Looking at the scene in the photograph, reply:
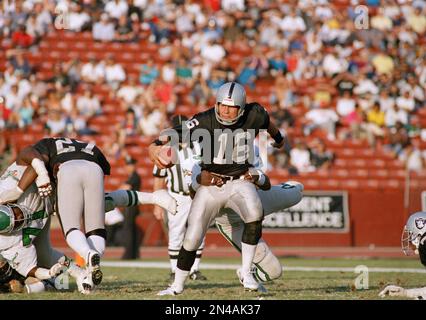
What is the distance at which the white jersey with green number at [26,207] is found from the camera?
27.1 ft

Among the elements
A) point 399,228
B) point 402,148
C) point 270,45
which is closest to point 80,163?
point 399,228

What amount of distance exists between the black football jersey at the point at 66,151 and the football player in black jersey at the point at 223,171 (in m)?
0.67

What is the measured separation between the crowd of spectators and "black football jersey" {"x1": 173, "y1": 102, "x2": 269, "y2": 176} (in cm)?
967

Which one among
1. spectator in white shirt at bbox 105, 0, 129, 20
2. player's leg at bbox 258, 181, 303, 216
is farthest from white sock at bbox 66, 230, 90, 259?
spectator in white shirt at bbox 105, 0, 129, 20

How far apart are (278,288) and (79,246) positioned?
6.85 ft

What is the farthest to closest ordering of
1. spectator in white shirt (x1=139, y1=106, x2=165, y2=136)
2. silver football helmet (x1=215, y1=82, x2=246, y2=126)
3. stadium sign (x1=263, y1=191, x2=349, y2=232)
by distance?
spectator in white shirt (x1=139, y1=106, x2=165, y2=136) → stadium sign (x1=263, y1=191, x2=349, y2=232) → silver football helmet (x1=215, y1=82, x2=246, y2=126)

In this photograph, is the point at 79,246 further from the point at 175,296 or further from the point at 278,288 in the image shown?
the point at 278,288

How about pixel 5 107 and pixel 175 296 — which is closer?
pixel 175 296

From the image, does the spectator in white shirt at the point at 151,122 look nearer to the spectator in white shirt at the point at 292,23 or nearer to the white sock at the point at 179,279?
the spectator in white shirt at the point at 292,23

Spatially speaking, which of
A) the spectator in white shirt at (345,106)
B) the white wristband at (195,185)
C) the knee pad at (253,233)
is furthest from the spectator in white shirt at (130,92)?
the knee pad at (253,233)

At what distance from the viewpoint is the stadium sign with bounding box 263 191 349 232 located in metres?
16.9

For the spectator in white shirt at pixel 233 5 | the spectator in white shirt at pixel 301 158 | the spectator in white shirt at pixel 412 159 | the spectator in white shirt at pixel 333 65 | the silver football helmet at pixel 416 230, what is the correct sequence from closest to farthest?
the silver football helmet at pixel 416 230
the spectator in white shirt at pixel 301 158
the spectator in white shirt at pixel 412 159
the spectator in white shirt at pixel 333 65
the spectator in white shirt at pixel 233 5

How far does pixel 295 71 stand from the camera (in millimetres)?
20453

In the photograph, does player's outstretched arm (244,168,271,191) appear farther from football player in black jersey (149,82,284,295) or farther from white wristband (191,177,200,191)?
white wristband (191,177,200,191)
